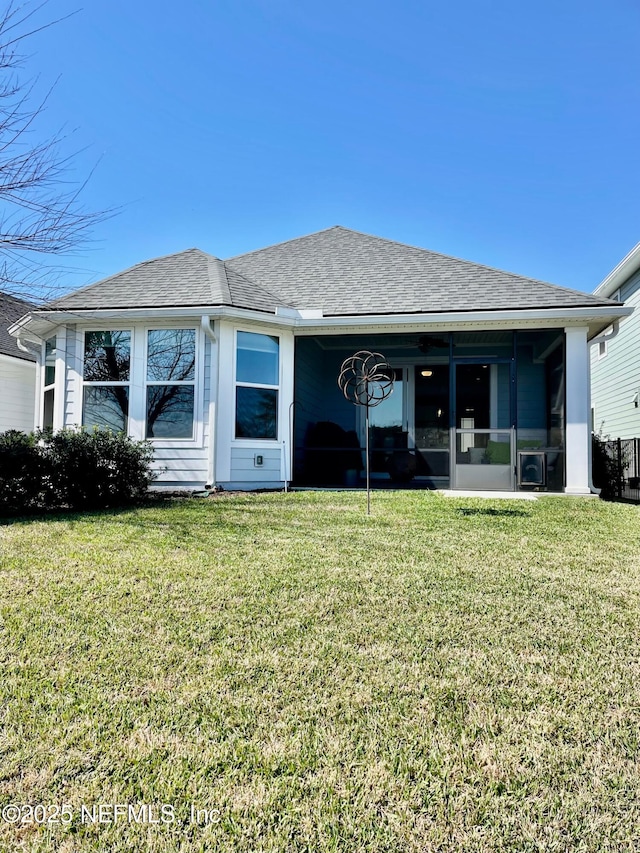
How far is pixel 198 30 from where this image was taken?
26.1ft

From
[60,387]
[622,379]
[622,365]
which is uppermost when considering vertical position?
[622,365]

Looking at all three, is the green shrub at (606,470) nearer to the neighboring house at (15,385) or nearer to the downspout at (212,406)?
the downspout at (212,406)

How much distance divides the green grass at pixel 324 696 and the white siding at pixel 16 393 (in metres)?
10.3

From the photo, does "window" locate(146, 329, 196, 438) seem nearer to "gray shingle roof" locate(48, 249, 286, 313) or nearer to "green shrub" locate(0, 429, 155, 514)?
"gray shingle roof" locate(48, 249, 286, 313)

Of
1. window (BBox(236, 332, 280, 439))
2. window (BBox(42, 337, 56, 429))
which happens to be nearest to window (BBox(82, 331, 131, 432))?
window (BBox(42, 337, 56, 429))

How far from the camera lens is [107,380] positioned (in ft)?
A: 29.4

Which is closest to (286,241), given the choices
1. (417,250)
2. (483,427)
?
(417,250)

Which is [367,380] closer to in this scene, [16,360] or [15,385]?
[16,360]

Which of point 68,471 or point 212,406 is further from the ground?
point 212,406

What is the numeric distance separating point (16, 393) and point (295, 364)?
8.43 m

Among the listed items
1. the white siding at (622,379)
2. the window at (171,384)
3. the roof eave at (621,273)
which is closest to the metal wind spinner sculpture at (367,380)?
the window at (171,384)

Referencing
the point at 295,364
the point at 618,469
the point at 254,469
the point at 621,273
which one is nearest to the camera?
the point at 618,469

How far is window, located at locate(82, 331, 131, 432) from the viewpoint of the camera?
8.89m

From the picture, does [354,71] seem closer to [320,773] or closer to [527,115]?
[527,115]
